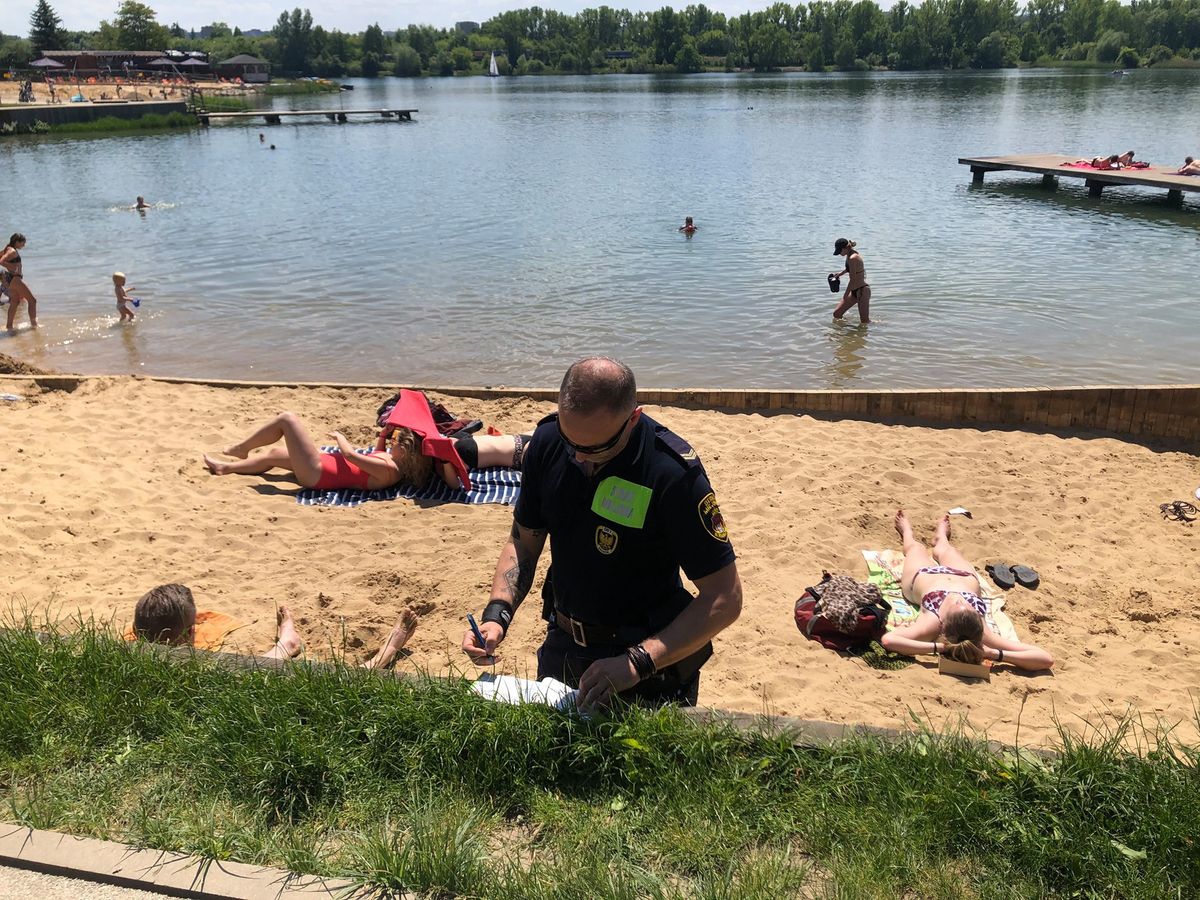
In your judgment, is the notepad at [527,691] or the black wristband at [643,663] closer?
the black wristband at [643,663]

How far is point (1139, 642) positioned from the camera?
16.9 ft

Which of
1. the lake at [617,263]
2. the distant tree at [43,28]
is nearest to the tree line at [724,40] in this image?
the distant tree at [43,28]

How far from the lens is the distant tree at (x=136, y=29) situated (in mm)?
113875

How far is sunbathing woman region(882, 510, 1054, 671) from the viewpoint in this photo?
4934 mm

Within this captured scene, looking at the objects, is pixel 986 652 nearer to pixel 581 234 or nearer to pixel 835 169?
pixel 581 234

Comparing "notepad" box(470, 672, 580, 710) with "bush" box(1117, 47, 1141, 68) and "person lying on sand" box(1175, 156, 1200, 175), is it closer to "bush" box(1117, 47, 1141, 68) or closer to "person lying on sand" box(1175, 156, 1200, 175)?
"person lying on sand" box(1175, 156, 1200, 175)

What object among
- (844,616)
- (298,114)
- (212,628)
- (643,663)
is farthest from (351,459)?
(298,114)

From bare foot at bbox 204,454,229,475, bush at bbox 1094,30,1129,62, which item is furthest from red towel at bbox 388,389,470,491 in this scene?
bush at bbox 1094,30,1129,62

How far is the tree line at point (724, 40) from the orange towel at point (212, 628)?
102m

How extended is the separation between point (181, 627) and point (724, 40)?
16367 centimetres

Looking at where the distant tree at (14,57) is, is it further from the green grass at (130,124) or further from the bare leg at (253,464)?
the bare leg at (253,464)

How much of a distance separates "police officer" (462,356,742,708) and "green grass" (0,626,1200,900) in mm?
276

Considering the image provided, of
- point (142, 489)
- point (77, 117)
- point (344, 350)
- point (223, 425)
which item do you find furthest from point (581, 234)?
point (77, 117)

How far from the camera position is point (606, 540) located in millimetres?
3176
